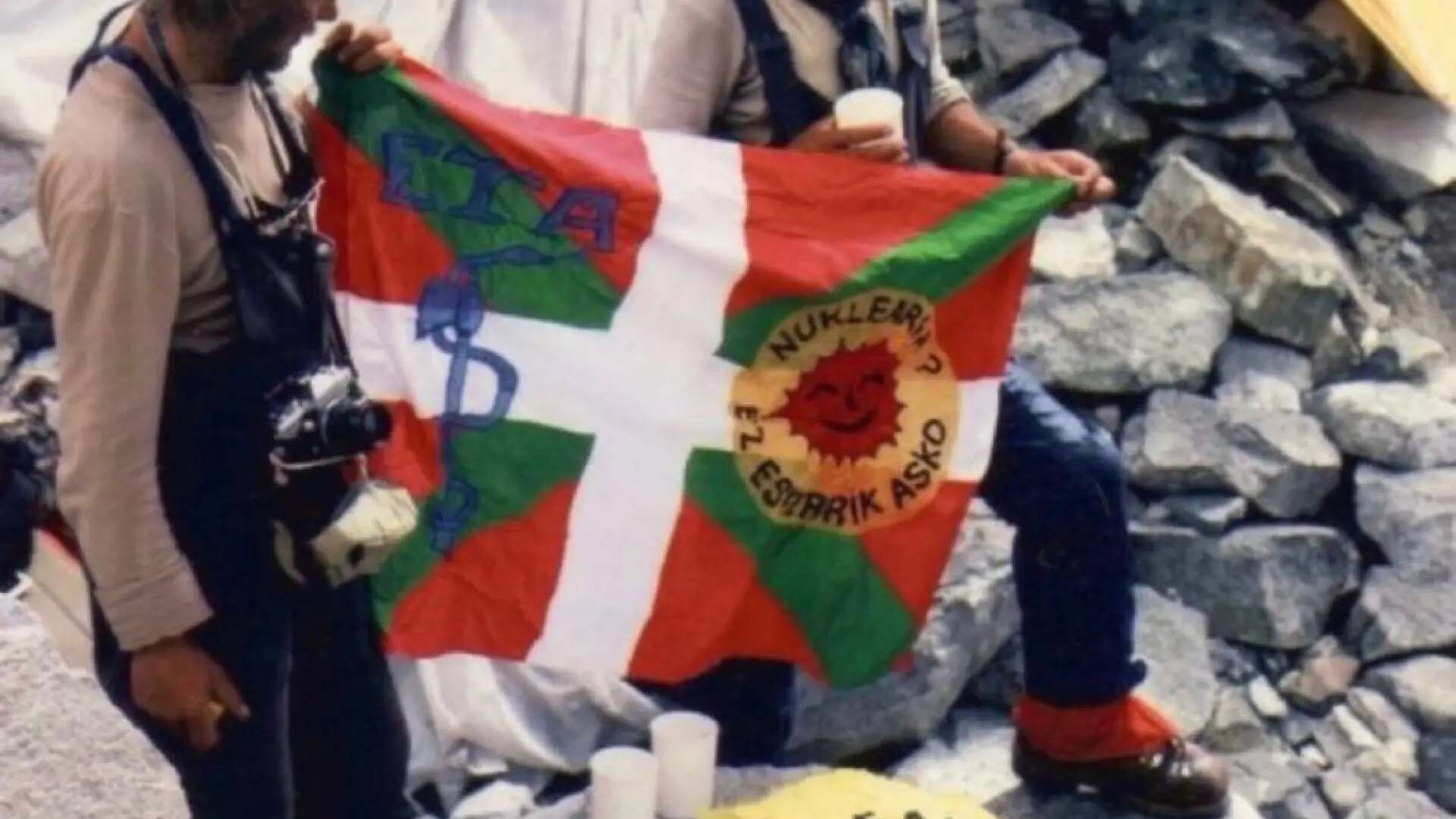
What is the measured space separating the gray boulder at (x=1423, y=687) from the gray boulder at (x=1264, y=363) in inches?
33.4

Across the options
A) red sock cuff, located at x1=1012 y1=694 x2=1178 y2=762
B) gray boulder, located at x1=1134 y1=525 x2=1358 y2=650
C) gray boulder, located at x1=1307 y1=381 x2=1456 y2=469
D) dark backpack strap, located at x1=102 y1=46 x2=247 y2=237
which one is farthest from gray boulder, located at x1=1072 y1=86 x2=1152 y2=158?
dark backpack strap, located at x1=102 y1=46 x2=247 y2=237

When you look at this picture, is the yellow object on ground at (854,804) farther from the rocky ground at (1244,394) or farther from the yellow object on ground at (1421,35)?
the yellow object on ground at (1421,35)

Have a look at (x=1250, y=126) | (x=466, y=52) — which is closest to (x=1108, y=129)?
(x=1250, y=126)

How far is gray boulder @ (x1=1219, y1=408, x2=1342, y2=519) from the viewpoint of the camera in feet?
18.4

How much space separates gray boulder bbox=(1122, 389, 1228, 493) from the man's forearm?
173 centimetres

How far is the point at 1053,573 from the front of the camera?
13.3ft

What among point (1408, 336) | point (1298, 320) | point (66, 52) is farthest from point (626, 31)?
point (1408, 336)

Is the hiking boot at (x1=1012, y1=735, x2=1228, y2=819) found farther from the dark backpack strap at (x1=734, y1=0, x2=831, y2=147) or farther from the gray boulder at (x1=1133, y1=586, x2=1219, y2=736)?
the dark backpack strap at (x1=734, y1=0, x2=831, y2=147)

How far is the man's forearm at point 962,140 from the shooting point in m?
Result: 4.02

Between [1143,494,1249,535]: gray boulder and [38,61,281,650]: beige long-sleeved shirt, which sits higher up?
[38,61,281,650]: beige long-sleeved shirt

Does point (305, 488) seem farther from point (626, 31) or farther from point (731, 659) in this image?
point (626, 31)

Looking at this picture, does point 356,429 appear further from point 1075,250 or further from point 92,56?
point 1075,250

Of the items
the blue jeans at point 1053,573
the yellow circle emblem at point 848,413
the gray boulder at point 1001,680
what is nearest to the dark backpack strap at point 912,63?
the yellow circle emblem at point 848,413

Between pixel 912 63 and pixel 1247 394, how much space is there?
2.35 meters
